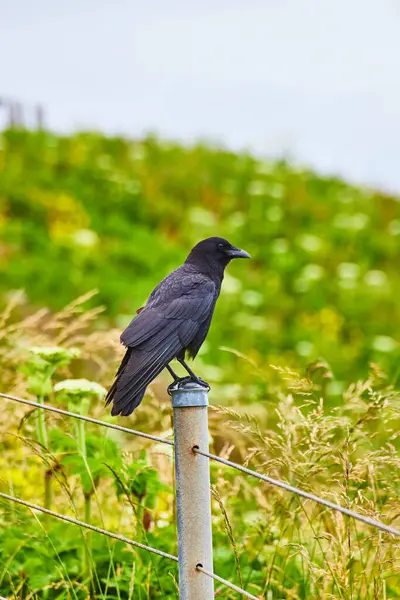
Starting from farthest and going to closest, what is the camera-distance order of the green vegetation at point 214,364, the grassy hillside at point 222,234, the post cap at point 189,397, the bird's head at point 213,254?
1. the grassy hillside at point 222,234
2. the bird's head at point 213,254
3. the green vegetation at point 214,364
4. the post cap at point 189,397

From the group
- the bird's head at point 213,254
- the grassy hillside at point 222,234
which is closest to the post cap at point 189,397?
the bird's head at point 213,254

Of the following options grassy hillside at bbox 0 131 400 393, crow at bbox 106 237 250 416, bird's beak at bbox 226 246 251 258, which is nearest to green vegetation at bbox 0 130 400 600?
grassy hillside at bbox 0 131 400 393

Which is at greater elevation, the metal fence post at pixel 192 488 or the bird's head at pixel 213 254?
the bird's head at pixel 213 254

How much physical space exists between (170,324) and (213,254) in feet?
1.47

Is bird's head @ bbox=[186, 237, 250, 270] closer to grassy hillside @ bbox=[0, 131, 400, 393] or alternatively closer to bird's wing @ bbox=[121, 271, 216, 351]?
bird's wing @ bbox=[121, 271, 216, 351]

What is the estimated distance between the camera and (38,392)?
123 inches

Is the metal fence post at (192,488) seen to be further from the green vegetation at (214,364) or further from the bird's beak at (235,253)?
the bird's beak at (235,253)

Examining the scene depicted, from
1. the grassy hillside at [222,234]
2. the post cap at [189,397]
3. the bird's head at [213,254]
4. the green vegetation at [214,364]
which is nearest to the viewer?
the post cap at [189,397]

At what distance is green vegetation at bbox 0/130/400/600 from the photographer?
2719mm

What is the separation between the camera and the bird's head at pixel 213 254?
9.55 ft

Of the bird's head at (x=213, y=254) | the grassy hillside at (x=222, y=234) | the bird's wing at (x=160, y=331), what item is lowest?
the bird's wing at (x=160, y=331)

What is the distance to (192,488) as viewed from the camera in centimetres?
219

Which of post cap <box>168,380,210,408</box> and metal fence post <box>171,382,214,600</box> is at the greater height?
post cap <box>168,380,210,408</box>

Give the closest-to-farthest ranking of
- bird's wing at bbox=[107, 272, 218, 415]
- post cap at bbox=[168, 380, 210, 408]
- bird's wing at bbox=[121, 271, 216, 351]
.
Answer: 1. post cap at bbox=[168, 380, 210, 408]
2. bird's wing at bbox=[107, 272, 218, 415]
3. bird's wing at bbox=[121, 271, 216, 351]
